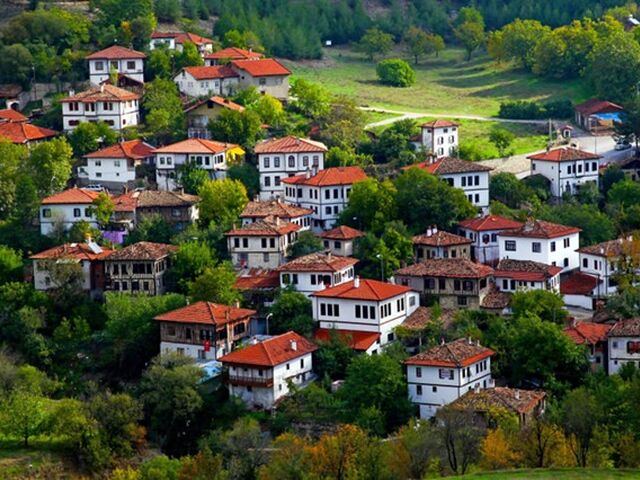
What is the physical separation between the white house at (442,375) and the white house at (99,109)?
3148cm

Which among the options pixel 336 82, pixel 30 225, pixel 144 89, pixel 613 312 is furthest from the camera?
pixel 336 82

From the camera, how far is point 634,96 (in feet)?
362

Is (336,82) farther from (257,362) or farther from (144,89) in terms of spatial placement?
(257,362)

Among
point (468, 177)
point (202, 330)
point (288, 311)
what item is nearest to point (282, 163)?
point (468, 177)

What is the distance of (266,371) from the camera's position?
77.3 meters

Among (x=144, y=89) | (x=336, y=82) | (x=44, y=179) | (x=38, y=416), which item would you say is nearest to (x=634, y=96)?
(x=336, y=82)

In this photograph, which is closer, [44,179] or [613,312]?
[613,312]

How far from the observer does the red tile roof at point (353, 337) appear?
260 ft

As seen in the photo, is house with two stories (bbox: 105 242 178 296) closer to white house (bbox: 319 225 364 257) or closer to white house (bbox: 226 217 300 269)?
white house (bbox: 226 217 300 269)

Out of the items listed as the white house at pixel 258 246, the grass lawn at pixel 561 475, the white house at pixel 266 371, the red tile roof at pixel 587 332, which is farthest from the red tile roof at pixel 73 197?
the grass lawn at pixel 561 475

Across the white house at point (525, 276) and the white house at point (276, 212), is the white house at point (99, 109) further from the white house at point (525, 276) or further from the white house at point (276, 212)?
the white house at point (525, 276)

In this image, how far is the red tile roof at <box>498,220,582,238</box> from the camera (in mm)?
86438

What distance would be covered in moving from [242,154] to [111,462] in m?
26.3

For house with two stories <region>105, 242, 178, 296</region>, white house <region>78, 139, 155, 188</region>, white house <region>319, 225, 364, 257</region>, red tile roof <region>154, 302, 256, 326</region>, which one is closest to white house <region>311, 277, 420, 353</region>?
red tile roof <region>154, 302, 256, 326</region>
